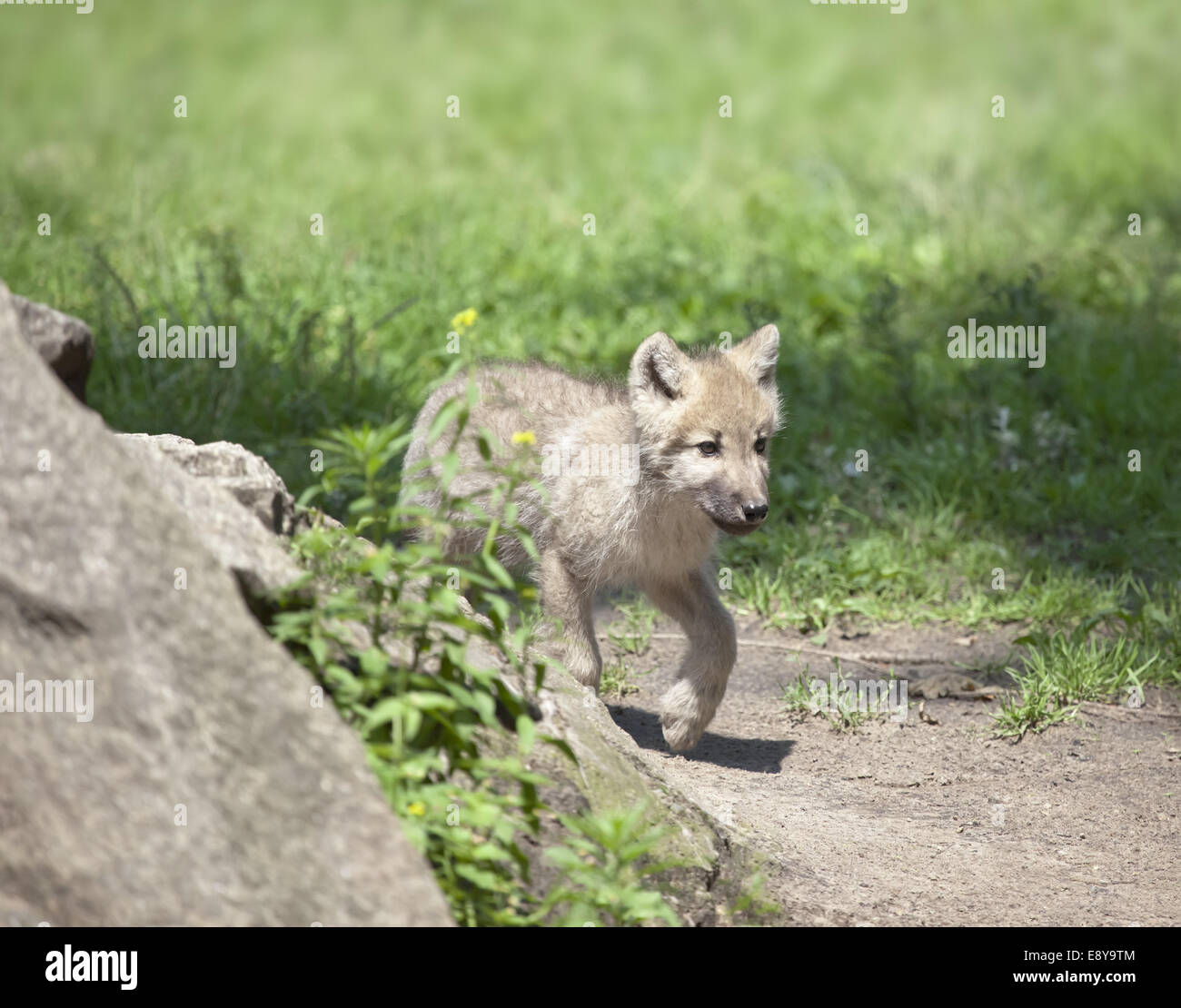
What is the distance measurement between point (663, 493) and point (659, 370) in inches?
19.6

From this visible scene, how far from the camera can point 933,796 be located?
5.12 metres

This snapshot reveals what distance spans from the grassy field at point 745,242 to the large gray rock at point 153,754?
959 mm

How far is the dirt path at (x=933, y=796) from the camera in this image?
4.12m

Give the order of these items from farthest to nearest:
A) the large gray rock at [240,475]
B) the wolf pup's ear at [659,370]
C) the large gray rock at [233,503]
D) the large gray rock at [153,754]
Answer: the wolf pup's ear at [659,370]
the large gray rock at [240,475]
the large gray rock at [233,503]
the large gray rock at [153,754]

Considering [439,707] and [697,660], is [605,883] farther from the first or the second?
[697,660]

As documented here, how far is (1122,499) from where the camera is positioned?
7176 mm

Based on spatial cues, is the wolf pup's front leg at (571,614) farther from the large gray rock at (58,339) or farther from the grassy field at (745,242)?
the large gray rock at (58,339)

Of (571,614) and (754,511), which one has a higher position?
(754,511)

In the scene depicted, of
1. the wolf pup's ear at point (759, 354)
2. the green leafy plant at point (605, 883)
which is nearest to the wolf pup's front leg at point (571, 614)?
the wolf pup's ear at point (759, 354)

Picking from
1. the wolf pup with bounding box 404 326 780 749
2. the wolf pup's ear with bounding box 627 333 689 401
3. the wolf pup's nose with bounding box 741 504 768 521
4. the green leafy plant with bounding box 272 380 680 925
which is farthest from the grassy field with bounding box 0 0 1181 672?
the wolf pup's nose with bounding box 741 504 768 521

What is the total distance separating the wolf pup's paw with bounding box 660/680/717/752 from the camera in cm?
533

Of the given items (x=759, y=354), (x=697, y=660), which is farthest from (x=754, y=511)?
(x=759, y=354)

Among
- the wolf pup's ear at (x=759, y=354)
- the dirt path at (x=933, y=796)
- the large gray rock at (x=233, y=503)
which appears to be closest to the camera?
the large gray rock at (x=233, y=503)
